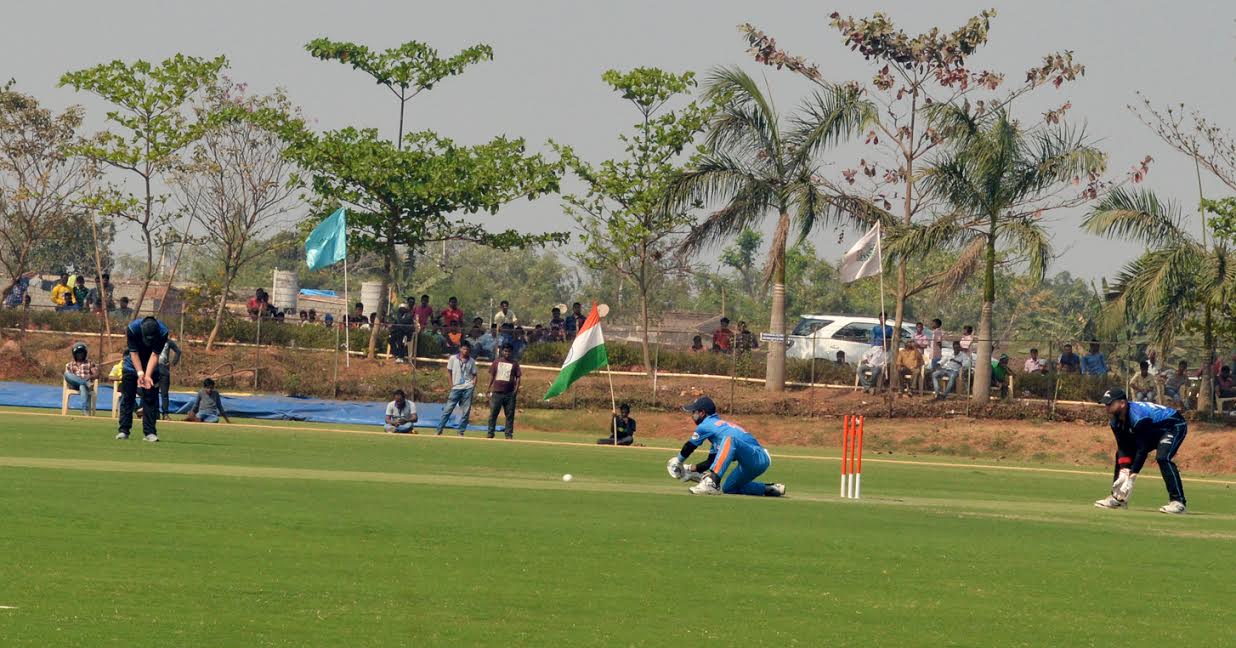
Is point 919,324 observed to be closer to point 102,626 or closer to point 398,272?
point 398,272

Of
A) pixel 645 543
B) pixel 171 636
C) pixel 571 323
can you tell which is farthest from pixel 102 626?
pixel 571 323

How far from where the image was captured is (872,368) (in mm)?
45281

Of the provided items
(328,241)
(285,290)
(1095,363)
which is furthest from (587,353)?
(285,290)

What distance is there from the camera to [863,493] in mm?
21797

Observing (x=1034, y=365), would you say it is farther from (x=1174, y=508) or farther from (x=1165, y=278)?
(x=1174, y=508)

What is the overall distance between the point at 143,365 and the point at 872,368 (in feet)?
84.3

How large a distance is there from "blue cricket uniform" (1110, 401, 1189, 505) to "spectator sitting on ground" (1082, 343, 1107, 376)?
24208 millimetres

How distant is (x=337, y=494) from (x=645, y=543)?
13.9ft

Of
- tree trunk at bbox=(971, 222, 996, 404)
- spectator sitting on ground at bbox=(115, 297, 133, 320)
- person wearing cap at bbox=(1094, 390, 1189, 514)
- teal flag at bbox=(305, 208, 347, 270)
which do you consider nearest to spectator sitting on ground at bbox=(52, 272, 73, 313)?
spectator sitting on ground at bbox=(115, 297, 133, 320)

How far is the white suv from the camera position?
50.7 metres

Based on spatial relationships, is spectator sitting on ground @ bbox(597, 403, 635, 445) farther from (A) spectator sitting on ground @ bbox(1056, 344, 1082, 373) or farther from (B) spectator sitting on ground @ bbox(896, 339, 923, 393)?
(A) spectator sitting on ground @ bbox(1056, 344, 1082, 373)

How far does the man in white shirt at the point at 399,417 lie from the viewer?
120 ft

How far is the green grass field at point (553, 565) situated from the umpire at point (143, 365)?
286 cm

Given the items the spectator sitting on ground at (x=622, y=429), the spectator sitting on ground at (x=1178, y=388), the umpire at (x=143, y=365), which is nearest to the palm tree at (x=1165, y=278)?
the spectator sitting on ground at (x=1178, y=388)
